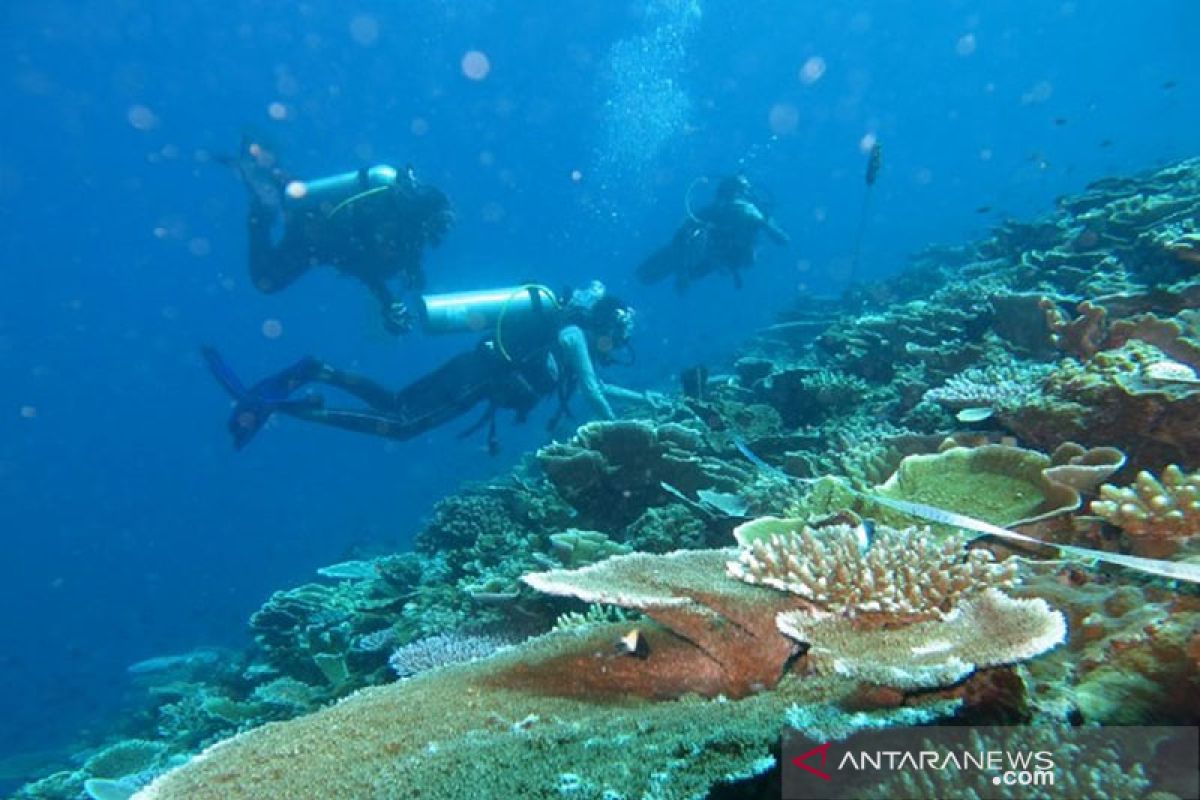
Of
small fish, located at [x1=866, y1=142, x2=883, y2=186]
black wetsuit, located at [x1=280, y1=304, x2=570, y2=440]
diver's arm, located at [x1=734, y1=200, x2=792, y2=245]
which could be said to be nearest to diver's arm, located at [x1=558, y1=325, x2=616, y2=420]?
black wetsuit, located at [x1=280, y1=304, x2=570, y2=440]

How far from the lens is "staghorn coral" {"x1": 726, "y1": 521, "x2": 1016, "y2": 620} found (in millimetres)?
2352

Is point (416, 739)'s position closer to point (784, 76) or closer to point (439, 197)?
point (439, 197)

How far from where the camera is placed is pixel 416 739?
7.47 feet

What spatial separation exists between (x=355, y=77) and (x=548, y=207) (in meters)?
46.7

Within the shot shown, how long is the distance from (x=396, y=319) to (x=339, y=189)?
9.34 ft

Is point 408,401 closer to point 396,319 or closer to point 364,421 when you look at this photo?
point 364,421

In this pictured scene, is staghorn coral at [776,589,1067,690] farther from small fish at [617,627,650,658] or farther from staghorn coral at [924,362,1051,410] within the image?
staghorn coral at [924,362,1051,410]

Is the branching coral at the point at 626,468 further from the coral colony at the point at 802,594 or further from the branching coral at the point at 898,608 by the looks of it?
the branching coral at the point at 898,608

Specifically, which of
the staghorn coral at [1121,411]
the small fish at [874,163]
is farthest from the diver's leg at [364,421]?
the staghorn coral at [1121,411]

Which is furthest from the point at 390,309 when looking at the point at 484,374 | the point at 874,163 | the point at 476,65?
the point at 476,65

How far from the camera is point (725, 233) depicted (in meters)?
18.3

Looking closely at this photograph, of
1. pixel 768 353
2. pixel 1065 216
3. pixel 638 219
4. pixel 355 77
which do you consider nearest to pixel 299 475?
pixel 355 77

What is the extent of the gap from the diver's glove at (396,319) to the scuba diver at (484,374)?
906 millimetres

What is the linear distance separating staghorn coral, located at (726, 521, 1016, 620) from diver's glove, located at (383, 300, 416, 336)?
11.0 metres
